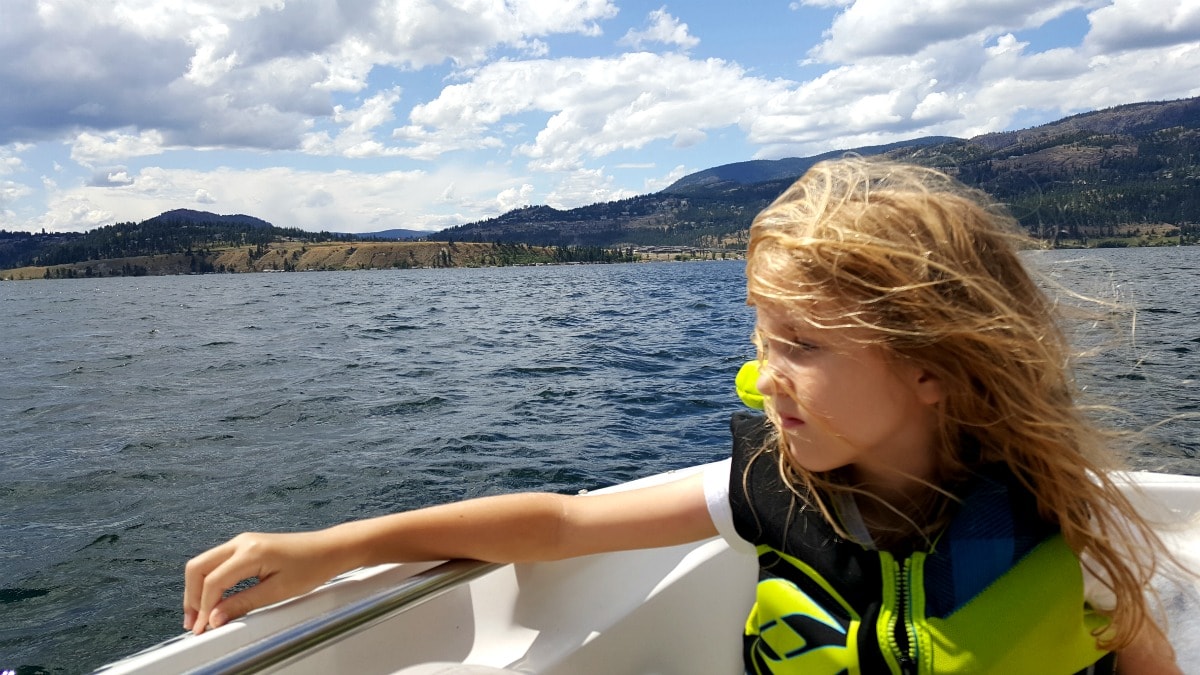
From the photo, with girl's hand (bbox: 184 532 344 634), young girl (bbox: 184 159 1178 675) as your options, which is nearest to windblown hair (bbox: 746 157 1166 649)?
young girl (bbox: 184 159 1178 675)

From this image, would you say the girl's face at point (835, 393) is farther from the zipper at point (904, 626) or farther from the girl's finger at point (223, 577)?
the girl's finger at point (223, 577)

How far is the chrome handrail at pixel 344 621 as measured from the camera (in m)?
1.47

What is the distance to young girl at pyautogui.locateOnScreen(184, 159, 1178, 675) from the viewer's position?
1408 mm

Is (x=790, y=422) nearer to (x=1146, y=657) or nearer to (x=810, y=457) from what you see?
(x=810, y=457)

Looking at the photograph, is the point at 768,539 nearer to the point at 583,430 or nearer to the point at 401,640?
the point at 401,640

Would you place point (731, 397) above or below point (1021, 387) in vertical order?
below

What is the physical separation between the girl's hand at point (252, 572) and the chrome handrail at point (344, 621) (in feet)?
0.50

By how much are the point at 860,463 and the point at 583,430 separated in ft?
32.8

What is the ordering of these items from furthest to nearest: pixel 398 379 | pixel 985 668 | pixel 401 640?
1. pixel 398 379
2. pixel 401 640
3. pixel 985 668

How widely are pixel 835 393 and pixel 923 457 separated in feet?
0.85

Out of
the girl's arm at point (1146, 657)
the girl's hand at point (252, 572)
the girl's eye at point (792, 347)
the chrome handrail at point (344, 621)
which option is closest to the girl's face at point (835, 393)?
the girl's eye at point (792, 347)

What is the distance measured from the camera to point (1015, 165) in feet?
601

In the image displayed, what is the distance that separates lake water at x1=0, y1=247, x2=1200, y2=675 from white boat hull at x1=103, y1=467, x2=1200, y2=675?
45 centimetres

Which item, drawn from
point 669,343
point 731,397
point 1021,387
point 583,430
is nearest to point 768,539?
point 1021,387
